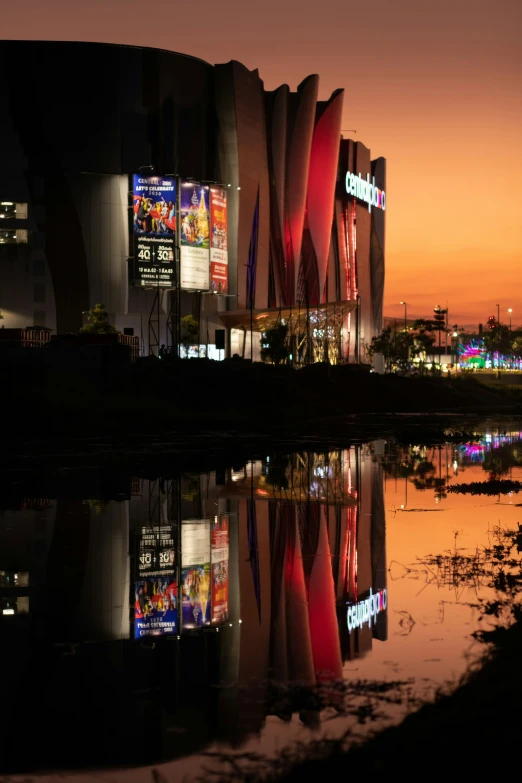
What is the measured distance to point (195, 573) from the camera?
48.9 ft

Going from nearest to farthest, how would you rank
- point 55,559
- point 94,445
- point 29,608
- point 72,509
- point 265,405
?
point 29,608 < point 55,559 < point 72,509 < point 94,445 < point 265,405

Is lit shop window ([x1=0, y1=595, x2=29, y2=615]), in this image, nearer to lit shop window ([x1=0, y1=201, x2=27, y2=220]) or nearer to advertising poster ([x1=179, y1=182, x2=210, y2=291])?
advertising poster ([x1=179, y1=182, x2=210, y2=291])

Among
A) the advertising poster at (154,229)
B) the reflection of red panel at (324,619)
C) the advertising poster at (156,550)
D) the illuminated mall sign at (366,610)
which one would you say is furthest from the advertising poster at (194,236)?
the illuminated mall sign at (366,610)

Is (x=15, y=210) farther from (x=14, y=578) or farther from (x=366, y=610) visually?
(x=366, y=610)

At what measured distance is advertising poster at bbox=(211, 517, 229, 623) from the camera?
1261 centimetres

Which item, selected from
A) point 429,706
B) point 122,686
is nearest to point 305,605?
point 122,686

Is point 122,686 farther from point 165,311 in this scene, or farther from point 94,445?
point 165,311

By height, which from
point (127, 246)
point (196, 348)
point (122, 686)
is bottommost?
point (122, 686)

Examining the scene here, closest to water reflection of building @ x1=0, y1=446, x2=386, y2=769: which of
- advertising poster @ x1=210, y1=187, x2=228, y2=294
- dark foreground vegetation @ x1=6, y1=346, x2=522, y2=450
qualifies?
dark foreground vegetation @ x1=6, y1=346, x2=522, y2=450

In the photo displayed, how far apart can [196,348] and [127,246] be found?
12.4 m

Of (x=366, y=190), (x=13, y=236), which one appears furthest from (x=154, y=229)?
(x=366, y=190)

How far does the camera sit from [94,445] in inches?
1517

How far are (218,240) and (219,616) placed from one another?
314 ft

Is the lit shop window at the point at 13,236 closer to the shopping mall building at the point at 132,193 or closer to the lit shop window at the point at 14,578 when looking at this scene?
the shopping mall building at the point at 132,193
